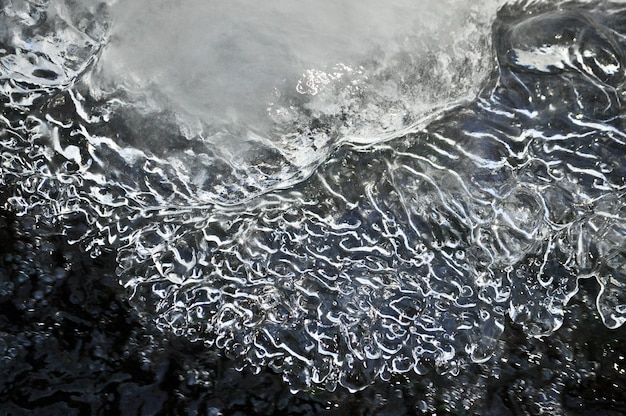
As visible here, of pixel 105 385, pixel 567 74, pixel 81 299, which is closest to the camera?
pixel 105 385

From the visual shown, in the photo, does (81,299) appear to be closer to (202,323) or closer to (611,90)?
(202,323)

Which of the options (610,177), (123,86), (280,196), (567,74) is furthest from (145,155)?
(610,177)

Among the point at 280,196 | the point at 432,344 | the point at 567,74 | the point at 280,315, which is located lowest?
the point at 432,344

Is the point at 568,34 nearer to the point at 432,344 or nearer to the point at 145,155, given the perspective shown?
the point at 432,344

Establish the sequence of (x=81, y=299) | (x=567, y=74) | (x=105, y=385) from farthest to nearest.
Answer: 1. (x=567, y=74)
2. (x=81, y=299)
3. (x=105, y=385)

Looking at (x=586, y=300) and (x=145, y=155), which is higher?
(x=145, y=155)

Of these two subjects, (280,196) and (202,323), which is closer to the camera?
(202,323)
